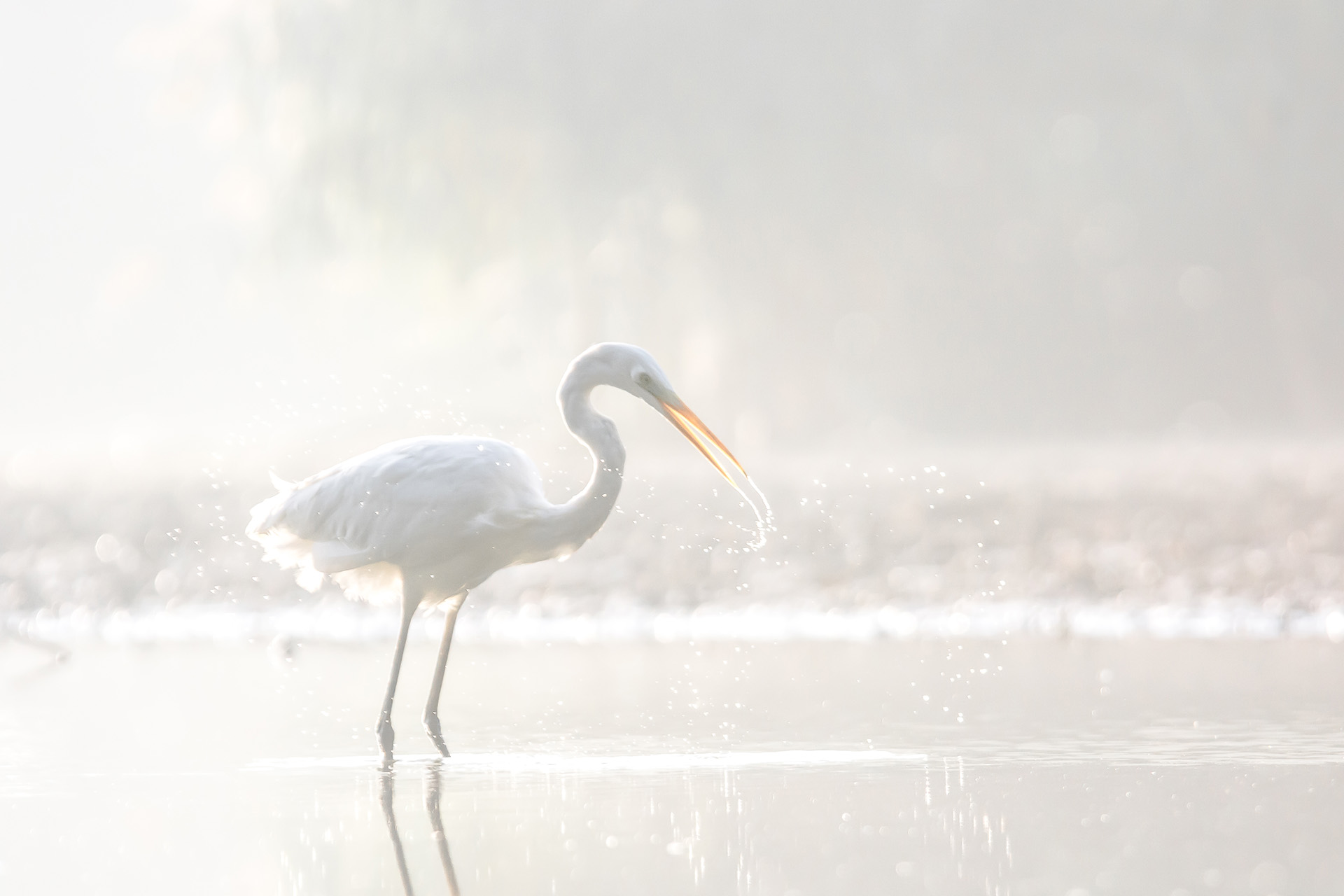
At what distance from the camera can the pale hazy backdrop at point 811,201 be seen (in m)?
19.8

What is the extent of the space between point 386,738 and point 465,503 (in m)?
0.71

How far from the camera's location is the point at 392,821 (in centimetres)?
416

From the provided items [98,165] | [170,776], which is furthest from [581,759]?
[98,165]

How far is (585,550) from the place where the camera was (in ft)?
36.0

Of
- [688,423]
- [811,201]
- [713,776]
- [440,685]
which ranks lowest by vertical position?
[713,776]

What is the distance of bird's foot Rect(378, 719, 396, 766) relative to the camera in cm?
524

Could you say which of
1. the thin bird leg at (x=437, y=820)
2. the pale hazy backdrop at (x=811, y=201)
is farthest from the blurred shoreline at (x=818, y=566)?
the pale hazy backdrop at (x=811, y=201)

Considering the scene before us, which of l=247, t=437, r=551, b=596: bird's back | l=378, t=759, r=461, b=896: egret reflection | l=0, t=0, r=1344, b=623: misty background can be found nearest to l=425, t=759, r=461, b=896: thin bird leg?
l=378, t=759, r=461, b=896: egret reflection

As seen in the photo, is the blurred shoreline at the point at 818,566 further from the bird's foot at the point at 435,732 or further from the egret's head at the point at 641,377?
the bird's foot at the point at 435,732

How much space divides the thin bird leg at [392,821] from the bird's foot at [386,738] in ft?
0.83

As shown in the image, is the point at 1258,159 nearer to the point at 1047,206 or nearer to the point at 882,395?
the point at 1047,206

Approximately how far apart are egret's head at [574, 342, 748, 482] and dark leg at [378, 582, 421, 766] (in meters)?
0.89

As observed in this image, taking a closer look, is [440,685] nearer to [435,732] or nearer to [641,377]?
[435,732]

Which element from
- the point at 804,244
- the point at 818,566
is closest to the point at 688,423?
the point at 818,566
